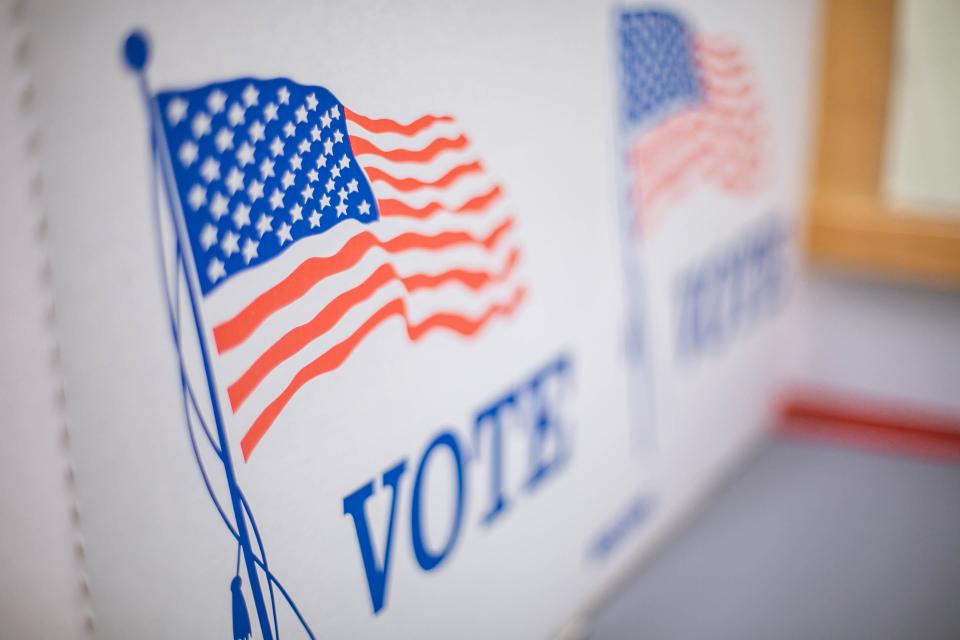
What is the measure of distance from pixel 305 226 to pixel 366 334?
20 cm

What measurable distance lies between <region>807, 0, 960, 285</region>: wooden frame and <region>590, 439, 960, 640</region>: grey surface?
2.02ft

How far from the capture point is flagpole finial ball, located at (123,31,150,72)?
94 centimetres

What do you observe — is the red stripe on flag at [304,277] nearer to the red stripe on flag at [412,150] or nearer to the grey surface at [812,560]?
the red stripe on flag at [412,150]

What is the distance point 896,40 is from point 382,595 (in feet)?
7.24

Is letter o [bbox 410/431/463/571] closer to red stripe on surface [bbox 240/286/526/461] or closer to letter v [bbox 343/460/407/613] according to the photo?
letter v [bbox 343/460/407/613]

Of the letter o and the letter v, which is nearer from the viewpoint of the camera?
the letter v

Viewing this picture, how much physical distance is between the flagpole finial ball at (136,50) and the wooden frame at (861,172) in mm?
2305

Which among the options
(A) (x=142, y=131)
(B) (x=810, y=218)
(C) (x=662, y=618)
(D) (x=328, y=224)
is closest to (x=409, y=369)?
(D) (x=328, y=224)

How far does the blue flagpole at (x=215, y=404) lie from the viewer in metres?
0.95

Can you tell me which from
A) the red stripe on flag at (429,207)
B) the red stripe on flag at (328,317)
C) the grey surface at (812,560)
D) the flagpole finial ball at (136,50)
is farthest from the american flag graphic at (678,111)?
the flagpole finial ball at (136,50)

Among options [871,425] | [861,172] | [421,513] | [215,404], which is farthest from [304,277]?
[871,425]

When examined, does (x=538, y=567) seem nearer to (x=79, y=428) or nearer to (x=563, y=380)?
(x=563, y=380)

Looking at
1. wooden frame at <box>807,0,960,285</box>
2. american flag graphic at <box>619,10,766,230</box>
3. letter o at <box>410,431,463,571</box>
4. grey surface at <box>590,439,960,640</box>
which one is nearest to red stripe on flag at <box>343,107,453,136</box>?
letter o at <box>410,431,463,571</box>

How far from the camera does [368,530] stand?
134cm
